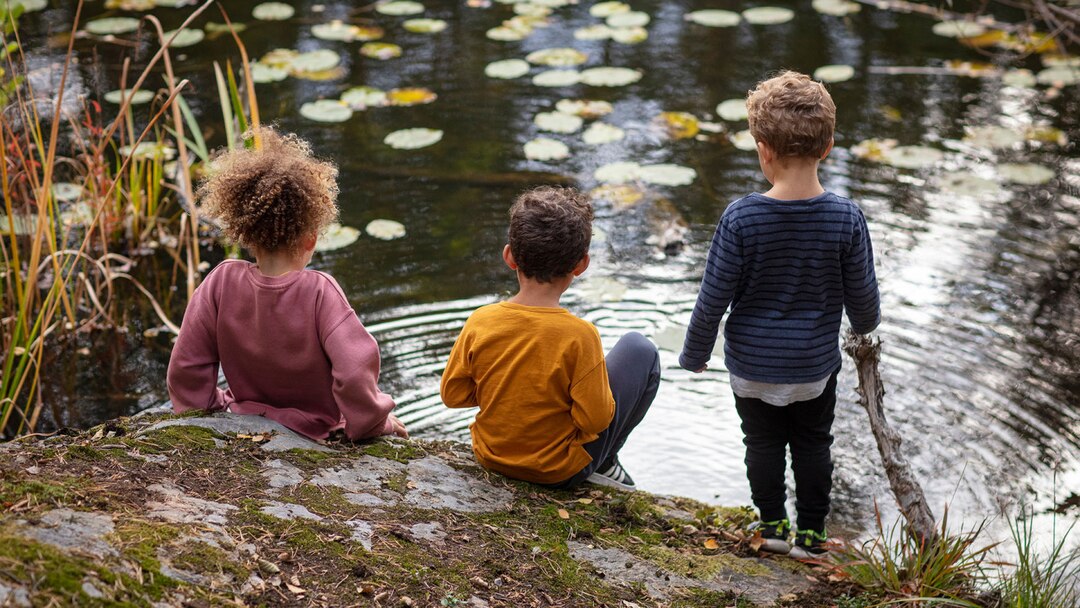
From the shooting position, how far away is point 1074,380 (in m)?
3.36

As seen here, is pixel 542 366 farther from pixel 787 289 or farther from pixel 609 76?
pixel 609 76

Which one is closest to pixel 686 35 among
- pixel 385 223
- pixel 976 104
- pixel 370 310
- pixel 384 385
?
pixel 976 104

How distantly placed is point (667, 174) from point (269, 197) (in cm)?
287

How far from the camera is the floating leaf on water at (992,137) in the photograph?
503cm

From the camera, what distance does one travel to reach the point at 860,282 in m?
2.28

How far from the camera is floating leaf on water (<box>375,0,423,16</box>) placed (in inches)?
276

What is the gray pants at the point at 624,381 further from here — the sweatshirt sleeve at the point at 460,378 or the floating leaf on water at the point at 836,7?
the floating leaf on water at the point at 836,7

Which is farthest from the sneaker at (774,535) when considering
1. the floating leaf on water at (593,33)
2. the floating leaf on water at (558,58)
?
the floating leaf on water at (593,33)

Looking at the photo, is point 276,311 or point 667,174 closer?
point 276,311

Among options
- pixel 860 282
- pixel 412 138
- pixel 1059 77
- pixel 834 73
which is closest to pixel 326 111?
pixel 412 138

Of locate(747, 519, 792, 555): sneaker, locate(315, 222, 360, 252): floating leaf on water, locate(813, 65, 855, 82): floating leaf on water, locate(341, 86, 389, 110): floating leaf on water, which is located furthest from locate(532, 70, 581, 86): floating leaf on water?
locate(747, 519, 792, 555): sneaker

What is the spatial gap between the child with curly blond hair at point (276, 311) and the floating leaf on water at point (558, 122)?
2.99 m

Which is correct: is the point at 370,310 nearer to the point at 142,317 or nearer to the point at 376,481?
the point at 142,317

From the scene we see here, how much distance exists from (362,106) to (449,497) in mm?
3734
